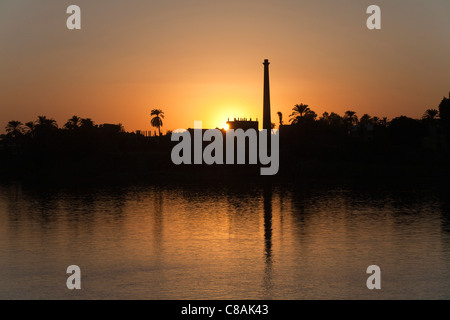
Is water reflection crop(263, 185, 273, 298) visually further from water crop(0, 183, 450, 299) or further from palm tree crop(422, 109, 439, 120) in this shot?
palm tree crop(422, 109, 439, 120)

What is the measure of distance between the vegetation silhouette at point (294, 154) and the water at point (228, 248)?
1528 inches

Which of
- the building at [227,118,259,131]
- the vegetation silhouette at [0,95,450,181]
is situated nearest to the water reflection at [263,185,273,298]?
the vegetation silhouette at [0,95,450,181]

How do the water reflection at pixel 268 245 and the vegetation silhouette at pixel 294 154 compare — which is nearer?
the water reflection at pixel 268 245

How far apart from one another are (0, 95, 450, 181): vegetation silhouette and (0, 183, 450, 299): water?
38801mm

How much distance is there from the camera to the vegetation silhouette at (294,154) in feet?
338

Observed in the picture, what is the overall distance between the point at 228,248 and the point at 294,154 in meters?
76.3

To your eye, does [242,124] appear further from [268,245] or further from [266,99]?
[268,245]

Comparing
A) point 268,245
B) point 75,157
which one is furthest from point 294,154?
point 268,245

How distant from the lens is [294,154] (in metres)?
110

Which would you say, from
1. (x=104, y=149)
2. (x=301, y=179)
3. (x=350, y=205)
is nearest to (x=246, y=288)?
(x=350, y=205)

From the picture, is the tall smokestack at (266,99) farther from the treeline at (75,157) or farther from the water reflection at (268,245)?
the water reflection at (268,245)

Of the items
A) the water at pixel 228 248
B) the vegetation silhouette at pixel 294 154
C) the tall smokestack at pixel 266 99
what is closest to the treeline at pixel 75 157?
the vegetation silhouette at pixel 294 154
